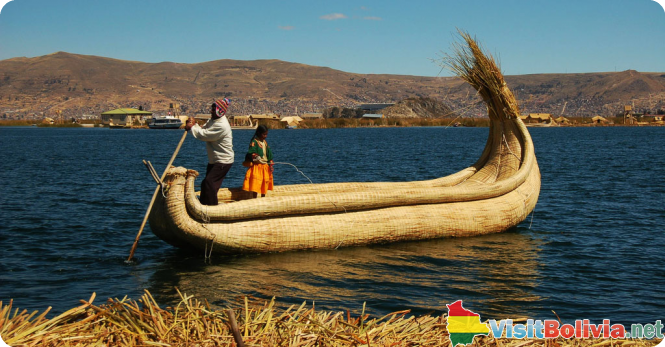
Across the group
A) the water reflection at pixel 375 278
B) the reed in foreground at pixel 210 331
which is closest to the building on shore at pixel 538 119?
the water reflection at pixel 375 278

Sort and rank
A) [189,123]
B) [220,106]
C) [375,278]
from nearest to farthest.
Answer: [375,278]
[189,123]
[220,106]

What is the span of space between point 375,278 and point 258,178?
2.66m

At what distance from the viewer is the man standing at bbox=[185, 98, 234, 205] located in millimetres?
8648

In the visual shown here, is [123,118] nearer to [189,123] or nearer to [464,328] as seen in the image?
[189,123]

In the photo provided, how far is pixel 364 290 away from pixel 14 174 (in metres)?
19.7

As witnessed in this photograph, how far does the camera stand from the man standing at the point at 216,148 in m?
8.65

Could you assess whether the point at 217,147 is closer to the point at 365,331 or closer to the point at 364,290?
the point at 364,290

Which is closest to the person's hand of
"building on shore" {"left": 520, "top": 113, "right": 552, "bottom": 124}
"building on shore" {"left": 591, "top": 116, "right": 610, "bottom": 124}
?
"building on shore" {"left": 520, "top": 113, "right": 552, "bottom": 124}

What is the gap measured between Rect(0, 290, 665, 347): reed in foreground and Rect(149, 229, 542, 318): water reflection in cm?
184

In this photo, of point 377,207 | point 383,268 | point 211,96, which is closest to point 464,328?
point 383,268

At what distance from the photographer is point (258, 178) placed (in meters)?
9.47

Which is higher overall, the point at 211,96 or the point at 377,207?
the point at 211,96

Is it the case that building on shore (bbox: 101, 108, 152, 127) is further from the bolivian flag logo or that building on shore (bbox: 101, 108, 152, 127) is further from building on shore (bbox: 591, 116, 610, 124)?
the bolivian flag logo

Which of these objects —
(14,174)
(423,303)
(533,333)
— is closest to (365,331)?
(533,333)
